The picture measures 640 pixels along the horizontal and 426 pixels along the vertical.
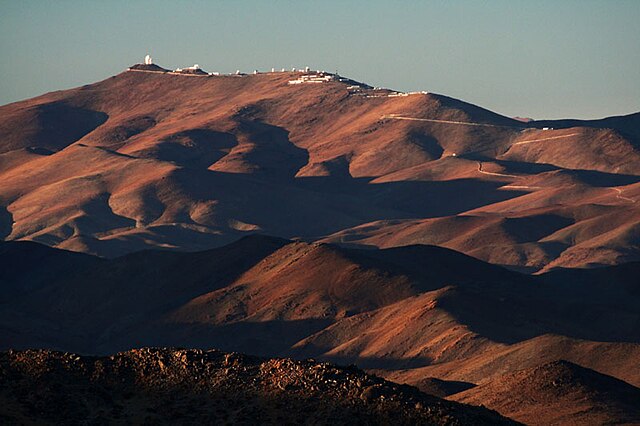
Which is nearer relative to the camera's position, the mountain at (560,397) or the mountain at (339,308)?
the mountain at (560,397)

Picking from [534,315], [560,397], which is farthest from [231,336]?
[560,397]

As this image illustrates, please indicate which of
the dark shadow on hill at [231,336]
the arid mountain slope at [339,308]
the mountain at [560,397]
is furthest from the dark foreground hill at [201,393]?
the dark shadow on hill at [231,336]

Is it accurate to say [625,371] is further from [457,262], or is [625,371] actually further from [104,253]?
[104,253]

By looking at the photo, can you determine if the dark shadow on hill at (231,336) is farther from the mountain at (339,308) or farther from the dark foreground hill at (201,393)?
the dark foreground hill at (201,393)

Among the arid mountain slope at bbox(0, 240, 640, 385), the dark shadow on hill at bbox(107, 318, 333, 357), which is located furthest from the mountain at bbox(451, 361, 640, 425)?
the dark shadow on hill at bbox(107, 318, 333, 357)

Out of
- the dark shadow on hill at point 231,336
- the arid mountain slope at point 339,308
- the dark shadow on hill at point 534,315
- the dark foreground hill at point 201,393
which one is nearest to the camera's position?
the dark foreground hill at point 201,393

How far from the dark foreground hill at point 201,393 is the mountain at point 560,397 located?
1646 centimetres

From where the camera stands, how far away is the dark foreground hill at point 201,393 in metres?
45.8

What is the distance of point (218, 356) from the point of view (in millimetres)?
50531

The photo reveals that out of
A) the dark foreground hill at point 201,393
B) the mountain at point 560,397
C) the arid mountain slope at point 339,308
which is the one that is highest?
the dark foreground hill at point 201,393

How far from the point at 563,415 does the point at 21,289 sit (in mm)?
88386

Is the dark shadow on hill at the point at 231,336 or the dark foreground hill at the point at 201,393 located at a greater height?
the dark foreground hill at the point at 201,393

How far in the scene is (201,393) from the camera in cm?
4806

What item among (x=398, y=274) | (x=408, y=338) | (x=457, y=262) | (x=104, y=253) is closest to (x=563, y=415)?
(x=408, y=338)
